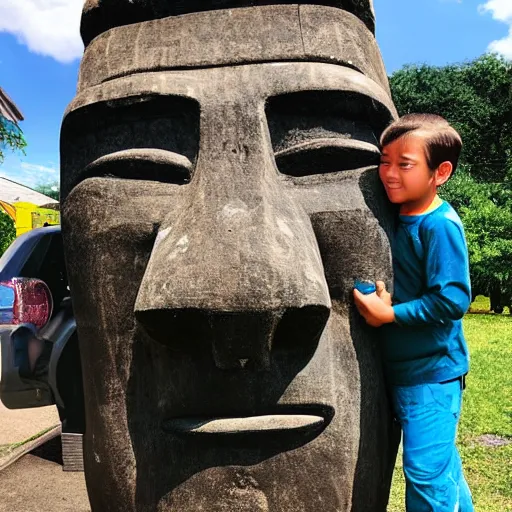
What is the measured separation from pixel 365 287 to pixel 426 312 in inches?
6.7

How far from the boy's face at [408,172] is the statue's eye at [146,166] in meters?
0.54

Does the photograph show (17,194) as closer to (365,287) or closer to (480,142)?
(480,142)

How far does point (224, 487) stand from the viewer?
4.82 ft

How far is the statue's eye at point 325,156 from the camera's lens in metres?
1.66

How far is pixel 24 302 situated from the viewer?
3162 millimetres

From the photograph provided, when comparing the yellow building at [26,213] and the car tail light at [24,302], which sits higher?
the yellow building at [26,213]

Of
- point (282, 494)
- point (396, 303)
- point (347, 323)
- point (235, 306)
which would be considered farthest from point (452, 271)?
point (282, 494)

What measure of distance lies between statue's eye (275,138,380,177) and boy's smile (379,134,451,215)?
0.09m

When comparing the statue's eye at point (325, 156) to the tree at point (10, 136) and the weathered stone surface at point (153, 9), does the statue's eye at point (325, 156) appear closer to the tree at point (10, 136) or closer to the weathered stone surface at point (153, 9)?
the weathered stone surface at point (153, 9)

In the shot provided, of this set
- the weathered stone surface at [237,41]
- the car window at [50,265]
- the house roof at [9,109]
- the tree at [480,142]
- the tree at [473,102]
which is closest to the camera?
the weathered stone surface at [237,41]

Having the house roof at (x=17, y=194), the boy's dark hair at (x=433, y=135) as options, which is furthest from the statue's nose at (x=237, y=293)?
the house roof at (x=17, y=194)

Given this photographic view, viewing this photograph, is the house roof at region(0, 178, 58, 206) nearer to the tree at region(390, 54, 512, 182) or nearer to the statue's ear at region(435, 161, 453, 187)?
the tree at region(390, 54, 512, 182)

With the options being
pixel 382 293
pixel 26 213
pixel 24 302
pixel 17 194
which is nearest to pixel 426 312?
pixel 382 293

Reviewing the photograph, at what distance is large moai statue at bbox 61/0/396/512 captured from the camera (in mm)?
1425
